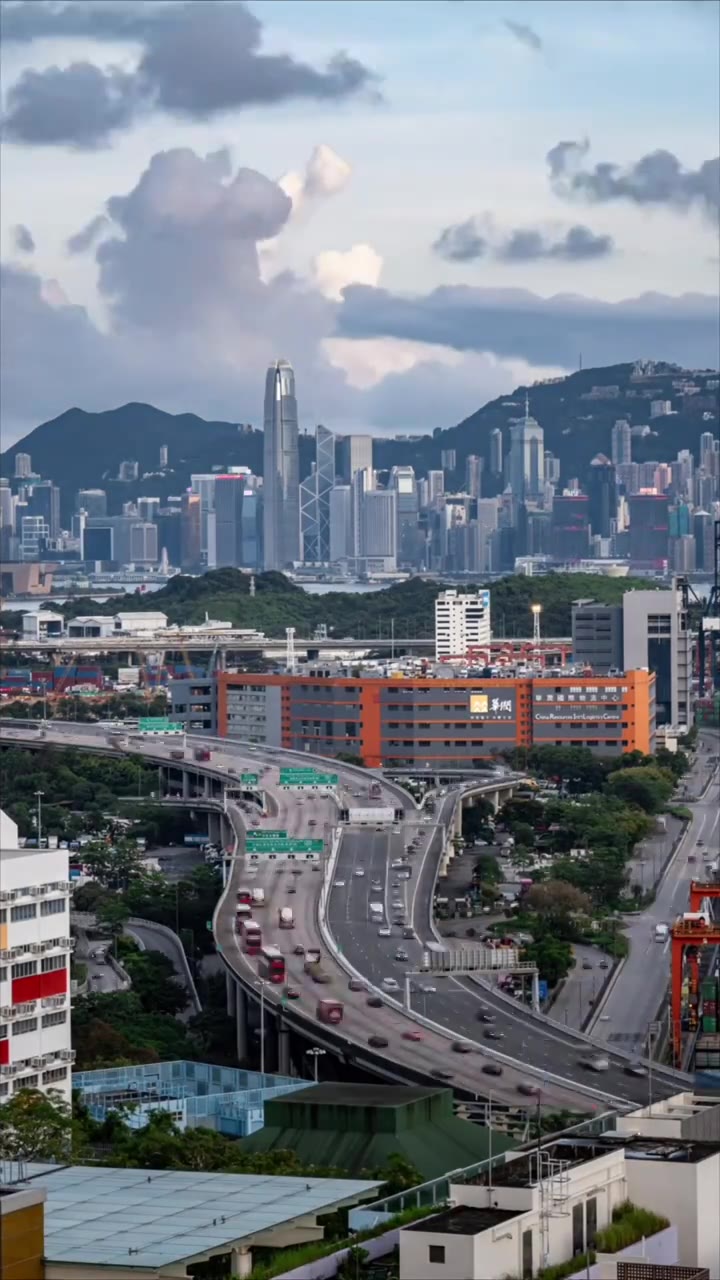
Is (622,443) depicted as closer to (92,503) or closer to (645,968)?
(92,503)

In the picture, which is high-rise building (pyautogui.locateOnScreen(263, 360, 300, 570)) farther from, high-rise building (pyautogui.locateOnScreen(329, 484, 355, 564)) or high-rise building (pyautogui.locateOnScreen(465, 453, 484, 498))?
high-rise building (pyautogui.locateOnScreen(465, 453, 484, 498))

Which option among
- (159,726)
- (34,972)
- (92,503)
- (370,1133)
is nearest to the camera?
(370,1133)

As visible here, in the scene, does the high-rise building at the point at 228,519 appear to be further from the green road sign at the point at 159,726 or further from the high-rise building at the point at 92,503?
the green road sign at the point at 159,726

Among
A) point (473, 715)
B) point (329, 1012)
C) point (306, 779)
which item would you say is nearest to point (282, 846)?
point (306, 779)

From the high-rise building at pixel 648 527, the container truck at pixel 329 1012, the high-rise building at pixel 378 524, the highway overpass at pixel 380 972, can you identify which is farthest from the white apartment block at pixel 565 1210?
the high-rise building at pixel 378 524

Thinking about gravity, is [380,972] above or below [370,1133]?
below
